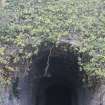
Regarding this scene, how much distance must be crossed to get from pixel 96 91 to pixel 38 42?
200 cm

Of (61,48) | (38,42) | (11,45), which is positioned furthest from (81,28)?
(11,45)

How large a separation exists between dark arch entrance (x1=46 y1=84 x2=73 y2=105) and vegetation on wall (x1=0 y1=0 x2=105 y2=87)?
6764 millimetres

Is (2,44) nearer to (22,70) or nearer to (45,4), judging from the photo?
(22,70)

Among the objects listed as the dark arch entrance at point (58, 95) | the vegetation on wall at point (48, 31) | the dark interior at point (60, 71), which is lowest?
the dark arch entrance at point (58, 95)

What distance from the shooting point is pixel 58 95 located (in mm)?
18922

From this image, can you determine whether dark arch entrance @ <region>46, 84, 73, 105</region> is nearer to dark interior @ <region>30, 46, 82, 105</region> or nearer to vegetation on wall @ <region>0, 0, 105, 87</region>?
dark interior @ <region>30, 46, 82, 105</region>

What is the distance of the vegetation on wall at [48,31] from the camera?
8.75 meters

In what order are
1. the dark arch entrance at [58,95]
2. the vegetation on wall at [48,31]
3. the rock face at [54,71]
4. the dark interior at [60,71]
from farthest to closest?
1. the dark arch entrance at [58,95]
2. the dark interior at [60,71]
3. the rock face at [54,71]
4. the vegetation on wall at [48,31]

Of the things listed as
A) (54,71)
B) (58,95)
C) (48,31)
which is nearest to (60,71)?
(54,71)

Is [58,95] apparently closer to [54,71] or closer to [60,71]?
[60,71]

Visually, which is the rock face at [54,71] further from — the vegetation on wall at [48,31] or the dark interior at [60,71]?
the vegetation on wall at [48,31]

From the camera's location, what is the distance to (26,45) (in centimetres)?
905

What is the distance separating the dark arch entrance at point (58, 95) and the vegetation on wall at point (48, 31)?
6764mm

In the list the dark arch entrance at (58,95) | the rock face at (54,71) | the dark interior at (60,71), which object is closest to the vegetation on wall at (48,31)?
the rock face at (54,71)
